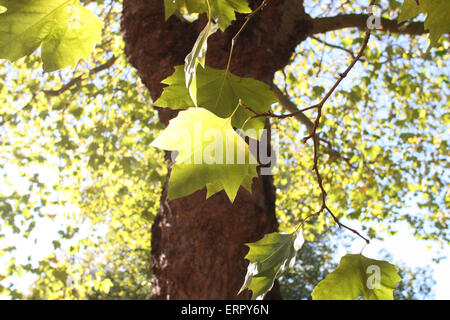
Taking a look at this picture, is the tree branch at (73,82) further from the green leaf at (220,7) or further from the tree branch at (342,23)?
the green leaf at (220,7)

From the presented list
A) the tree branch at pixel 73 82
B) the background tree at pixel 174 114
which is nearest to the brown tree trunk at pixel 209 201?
the background tree at pixel 174 114

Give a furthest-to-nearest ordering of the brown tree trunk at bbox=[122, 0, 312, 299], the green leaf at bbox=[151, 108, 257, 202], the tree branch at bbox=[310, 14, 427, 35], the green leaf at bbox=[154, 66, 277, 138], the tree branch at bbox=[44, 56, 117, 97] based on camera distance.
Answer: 1. the tree branch at bbox=[44, 56, 117, 97]
2. the tree branch at bbox=[310, 14, 427, 35]
3. the brown tree trunk at bbox=[122, 0, 312, 299]
4. the green leaf at bbox=[154, 66, 277, 138]
5. the green leaf at bbox=[151, 108, 257, 202]

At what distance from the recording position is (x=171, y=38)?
9.61ft

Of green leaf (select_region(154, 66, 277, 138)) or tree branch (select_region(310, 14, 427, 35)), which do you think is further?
tree branch (select_region(310, 14, 427, 35))

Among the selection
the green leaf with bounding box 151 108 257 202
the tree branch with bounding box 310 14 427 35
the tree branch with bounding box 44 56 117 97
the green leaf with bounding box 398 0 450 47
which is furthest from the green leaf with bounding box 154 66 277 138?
the tree branch with bounding box 44 56 117 97

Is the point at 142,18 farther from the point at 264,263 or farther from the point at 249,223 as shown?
the point at 264,263

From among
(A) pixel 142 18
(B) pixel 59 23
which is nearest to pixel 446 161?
(A) pixel 142 18

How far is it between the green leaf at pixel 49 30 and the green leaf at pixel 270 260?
1.87 feet

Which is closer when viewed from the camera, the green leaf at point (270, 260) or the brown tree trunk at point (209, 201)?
the green leaf at point (270, 260)

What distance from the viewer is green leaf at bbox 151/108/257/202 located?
2.25ft

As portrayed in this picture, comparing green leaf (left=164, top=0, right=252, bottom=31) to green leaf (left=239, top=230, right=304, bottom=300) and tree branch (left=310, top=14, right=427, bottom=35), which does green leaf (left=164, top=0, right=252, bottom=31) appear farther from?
tree branch (left=310, top=14, right=427, bottom=35)

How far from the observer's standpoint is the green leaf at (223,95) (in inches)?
32.9

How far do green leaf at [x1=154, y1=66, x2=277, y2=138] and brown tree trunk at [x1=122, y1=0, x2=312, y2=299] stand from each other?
1476mm
